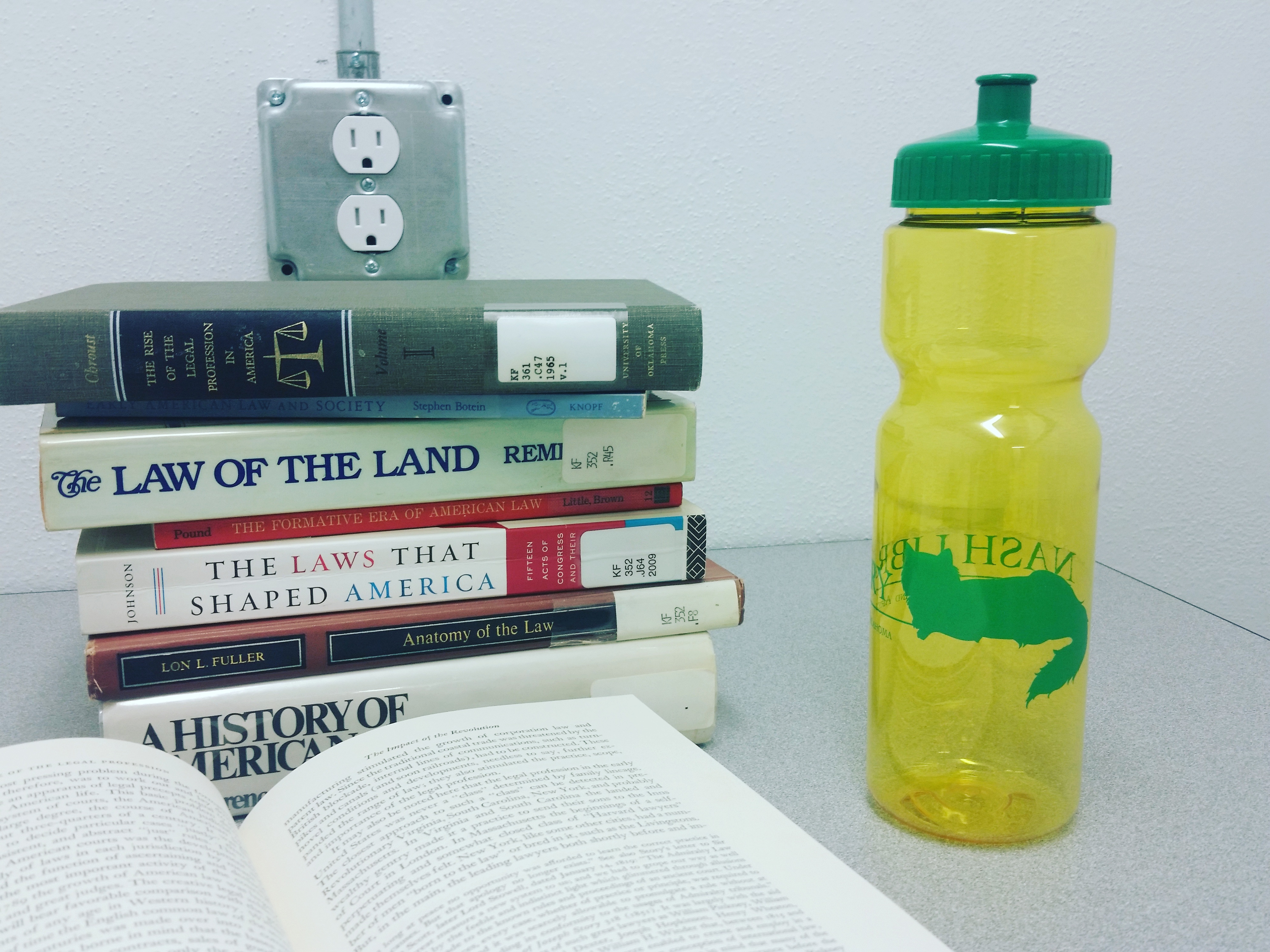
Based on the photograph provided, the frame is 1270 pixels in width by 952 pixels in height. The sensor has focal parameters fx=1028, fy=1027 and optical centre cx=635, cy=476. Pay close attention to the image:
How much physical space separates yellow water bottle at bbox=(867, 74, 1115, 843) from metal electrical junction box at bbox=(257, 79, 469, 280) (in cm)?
35

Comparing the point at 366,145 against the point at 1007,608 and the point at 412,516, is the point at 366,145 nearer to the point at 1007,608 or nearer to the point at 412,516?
the point at 412,516

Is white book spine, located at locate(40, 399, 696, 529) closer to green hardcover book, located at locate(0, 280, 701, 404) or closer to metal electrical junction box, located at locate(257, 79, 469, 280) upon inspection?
green hardcover book, located at locate(0, 280, 701, 404)

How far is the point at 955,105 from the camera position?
761mm

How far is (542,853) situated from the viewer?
353 mm

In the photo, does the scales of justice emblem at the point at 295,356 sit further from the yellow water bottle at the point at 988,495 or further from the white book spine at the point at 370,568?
the yellow water bottle at the point at 988,495

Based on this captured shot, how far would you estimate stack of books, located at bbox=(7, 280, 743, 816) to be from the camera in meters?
0.44

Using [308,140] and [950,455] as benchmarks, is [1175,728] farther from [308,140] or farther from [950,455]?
[308,140]

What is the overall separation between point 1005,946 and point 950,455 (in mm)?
180

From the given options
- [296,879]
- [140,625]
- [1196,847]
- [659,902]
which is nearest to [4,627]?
[140,625]

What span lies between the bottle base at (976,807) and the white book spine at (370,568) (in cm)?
14

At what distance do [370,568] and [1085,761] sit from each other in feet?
1.12

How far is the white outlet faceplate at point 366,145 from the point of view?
0.64 meters

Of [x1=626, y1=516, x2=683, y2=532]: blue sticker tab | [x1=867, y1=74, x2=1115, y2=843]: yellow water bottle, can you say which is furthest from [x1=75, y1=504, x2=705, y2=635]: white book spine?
[x1=867, y1=74, x2=1115, y2=843]: yellow water bottle

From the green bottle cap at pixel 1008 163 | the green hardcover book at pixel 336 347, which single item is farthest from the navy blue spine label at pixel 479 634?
the green bottle cap at pixel 1008 163
